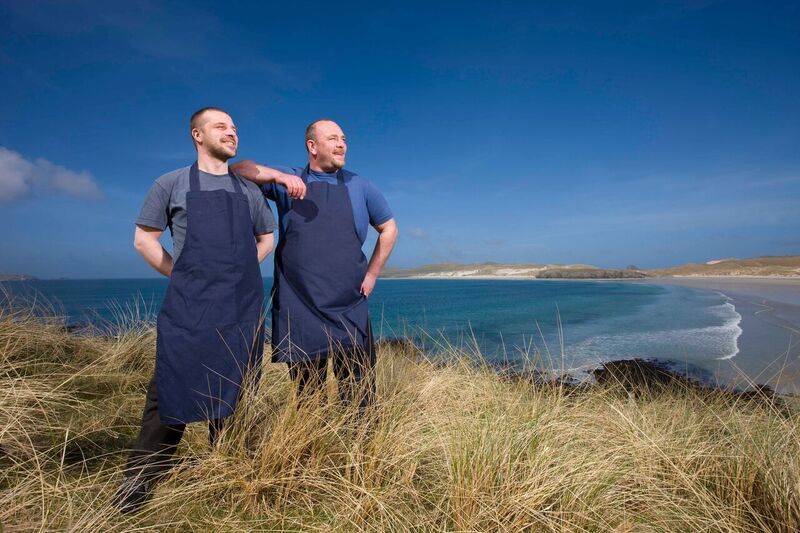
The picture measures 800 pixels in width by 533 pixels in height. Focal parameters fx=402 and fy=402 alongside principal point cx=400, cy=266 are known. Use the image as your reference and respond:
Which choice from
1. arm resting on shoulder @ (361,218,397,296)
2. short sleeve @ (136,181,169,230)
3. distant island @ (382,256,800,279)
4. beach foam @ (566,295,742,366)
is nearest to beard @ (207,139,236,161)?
short sleeve @ (136,181,169,230)

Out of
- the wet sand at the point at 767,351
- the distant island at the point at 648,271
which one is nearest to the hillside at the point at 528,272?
the distant island at the point at 648,271

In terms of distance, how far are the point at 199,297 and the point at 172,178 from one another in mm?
633

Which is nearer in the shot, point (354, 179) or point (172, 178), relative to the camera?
point (172, 178)

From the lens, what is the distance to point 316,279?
93.4 inches

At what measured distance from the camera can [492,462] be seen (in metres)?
1.82

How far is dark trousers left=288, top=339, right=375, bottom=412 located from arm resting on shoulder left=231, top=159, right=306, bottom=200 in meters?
0.96

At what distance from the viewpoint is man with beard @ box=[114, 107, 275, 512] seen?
6.43ft

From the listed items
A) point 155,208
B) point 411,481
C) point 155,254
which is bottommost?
point 411,481

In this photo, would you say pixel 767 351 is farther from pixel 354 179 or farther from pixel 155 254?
pixel 155 254

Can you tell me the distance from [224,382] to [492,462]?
1.36 meters

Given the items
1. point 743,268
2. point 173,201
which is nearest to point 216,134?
point 173,201

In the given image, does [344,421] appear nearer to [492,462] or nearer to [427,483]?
[427,483]

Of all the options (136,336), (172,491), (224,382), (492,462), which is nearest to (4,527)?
(172,491)

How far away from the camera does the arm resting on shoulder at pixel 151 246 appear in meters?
2.00
